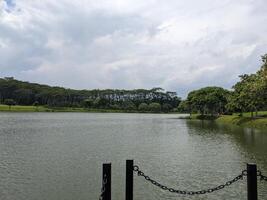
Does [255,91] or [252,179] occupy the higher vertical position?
[255,91]

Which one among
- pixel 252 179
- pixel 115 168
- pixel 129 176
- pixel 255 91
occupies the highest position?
pixel 255 91

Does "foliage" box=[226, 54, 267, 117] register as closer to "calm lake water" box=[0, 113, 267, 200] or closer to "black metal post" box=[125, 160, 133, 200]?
"calm lake water" box=[0, 113, 267, 200]

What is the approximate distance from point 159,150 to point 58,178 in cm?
1751

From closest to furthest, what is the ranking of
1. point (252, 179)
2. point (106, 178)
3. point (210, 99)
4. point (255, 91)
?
point (252, 179) → point (106, 178) → point (255, 91) → point (210, 99)

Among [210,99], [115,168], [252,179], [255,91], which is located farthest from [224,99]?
[252,179]

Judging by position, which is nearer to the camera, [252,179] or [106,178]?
[252,179]

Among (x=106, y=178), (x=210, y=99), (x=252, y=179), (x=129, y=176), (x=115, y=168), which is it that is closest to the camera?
(x=252, y=179)

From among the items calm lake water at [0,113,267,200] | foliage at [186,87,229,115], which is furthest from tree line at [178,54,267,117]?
calm lake water at [0,113,267,200]

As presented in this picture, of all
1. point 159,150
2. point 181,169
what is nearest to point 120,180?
point 181,169

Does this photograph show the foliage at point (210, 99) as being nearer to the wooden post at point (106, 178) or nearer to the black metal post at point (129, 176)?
the black metal post at point (129, 176)

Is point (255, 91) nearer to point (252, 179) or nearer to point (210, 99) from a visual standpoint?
point (252, 179)

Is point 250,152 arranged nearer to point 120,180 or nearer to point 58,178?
point 120,180

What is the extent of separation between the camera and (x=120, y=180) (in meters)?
23.6

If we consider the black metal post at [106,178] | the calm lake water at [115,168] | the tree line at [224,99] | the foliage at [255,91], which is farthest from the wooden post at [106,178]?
the tree line at [224,99]
